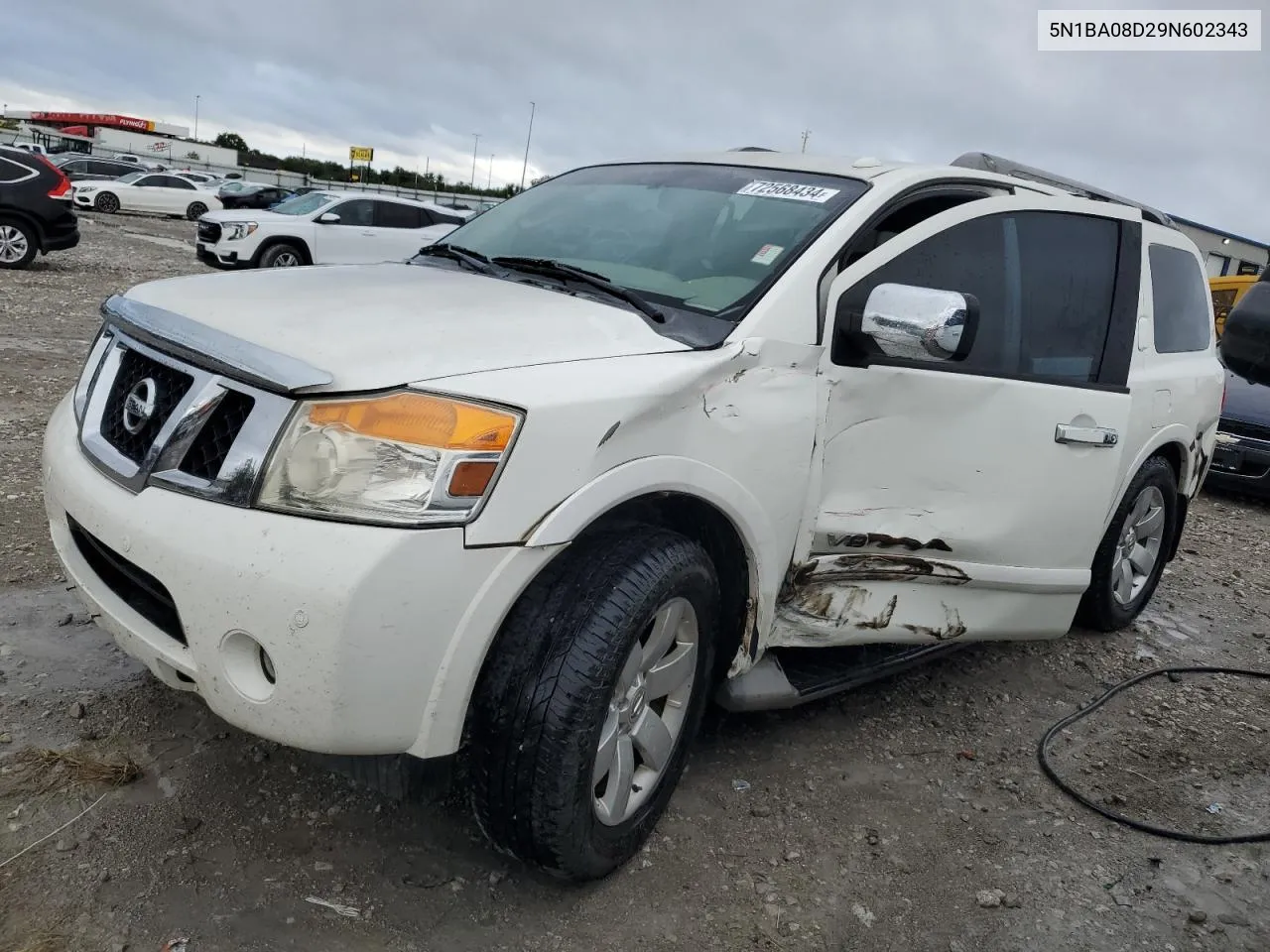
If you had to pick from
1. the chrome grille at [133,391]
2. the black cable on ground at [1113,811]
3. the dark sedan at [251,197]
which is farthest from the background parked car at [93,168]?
the black cable on ground at [1113,811]

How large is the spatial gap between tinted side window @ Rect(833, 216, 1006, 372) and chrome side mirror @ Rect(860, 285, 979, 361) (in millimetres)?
176

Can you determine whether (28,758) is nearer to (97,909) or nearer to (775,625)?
(97,909)

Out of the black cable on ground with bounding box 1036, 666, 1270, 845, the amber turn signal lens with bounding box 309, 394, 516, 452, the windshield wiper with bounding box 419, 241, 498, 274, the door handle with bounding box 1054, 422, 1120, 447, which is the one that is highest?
the windshield wiper with bounding box 419, 241, 498, 274

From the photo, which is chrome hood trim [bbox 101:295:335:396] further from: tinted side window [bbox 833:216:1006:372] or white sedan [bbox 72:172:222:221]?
white sedan [bbox 72:172:222:221]

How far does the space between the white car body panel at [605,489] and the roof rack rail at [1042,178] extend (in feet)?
0.77

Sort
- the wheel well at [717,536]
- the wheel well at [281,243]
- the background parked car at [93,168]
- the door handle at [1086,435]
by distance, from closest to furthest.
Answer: the wheel well at [717,536] < the door handle at [1086,435] < the wheel well at [281,243] < the background parked car at [93,168]

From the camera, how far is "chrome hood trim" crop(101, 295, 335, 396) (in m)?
1.88

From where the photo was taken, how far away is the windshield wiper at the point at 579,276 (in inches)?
99.0

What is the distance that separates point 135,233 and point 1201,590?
72.4 feet

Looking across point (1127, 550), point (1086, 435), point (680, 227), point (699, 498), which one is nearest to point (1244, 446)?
point (1127, 550)

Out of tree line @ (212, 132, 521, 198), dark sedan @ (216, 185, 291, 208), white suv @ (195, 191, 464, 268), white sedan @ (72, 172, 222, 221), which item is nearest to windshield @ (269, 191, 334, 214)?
white suv @ (195, 191, 464, 268)

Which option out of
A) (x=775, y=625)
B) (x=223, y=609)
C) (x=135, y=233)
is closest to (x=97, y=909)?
(x=223, y=609)

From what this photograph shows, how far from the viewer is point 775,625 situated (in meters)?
2.75

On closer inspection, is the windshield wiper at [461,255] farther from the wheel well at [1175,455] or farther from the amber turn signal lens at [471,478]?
the wheel well at [1175,455]
